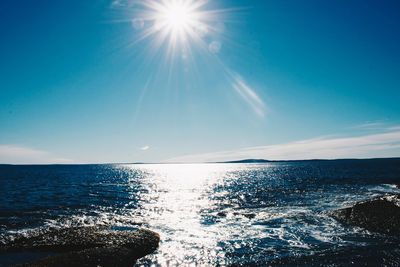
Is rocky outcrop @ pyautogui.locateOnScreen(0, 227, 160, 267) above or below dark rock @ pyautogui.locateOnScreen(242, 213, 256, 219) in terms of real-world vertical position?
above

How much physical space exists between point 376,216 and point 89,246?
26.9 meters

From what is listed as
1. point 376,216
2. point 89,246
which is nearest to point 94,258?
point 89,246

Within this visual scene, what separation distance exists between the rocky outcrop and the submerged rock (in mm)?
19730

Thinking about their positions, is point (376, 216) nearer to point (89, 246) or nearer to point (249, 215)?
point (249, 215)

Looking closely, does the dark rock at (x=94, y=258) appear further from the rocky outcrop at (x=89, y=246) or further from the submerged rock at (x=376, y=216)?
the submerged rock at (x=376, y=216)

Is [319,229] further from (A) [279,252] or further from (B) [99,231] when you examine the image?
(B) [99,231]

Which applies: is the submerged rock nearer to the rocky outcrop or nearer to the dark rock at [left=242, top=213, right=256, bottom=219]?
the dark rock at [left=242, top=213, right=256, bottom=219]

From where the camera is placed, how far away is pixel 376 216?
30.8 meters

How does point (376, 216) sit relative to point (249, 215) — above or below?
above

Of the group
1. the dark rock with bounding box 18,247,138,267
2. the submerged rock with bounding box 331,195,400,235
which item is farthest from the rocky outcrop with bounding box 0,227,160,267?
the submerged rock with bounding box 331,195,400,235

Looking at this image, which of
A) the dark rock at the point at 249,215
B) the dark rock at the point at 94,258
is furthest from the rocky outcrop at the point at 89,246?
the dark rock at the point at 249,215

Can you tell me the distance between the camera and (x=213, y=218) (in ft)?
121

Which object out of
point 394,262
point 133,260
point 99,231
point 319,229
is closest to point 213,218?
point 319,229

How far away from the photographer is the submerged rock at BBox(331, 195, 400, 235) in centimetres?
2812
